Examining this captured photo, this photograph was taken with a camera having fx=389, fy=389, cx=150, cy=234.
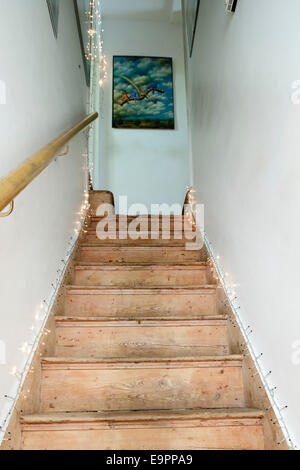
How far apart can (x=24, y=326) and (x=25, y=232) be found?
360 millimetres

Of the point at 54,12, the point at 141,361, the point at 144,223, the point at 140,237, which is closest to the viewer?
the point at 141,361

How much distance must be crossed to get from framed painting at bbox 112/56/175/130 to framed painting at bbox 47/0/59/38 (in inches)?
115

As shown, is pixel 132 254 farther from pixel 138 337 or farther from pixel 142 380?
pixel 142 380

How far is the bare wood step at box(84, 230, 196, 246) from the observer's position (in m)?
2.98

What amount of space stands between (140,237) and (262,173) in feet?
5.48

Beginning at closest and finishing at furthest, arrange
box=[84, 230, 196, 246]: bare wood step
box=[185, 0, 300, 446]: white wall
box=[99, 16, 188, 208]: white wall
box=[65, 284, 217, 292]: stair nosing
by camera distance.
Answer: box=[185, 0, 300, 446]: white wall < box=[65, 284, 217, 292]: stair nosing < box=[84, 230, 196, 246]: bare wood step < box=[99, 16, 188, 208]: white wall

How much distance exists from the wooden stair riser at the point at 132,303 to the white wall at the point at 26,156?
0.77ft

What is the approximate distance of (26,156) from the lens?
151cm

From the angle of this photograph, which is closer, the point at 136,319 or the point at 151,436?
the point at 151,436

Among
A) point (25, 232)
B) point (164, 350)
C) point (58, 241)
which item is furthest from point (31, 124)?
point (164, 350)

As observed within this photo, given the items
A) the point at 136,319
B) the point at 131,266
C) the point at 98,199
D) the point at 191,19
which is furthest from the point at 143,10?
the point at 136,319

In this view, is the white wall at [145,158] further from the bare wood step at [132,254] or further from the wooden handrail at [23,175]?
the wooden handrail at [23,175]

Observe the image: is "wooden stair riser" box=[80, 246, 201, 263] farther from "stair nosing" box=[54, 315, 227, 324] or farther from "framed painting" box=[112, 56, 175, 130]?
"framed painting" box=[112, 56, 175, 130]

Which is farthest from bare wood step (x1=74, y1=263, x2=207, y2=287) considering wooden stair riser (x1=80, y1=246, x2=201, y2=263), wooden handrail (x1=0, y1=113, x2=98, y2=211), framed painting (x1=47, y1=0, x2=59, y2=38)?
framed painting (x1=47, y1=0, x2=59, y2=38)
